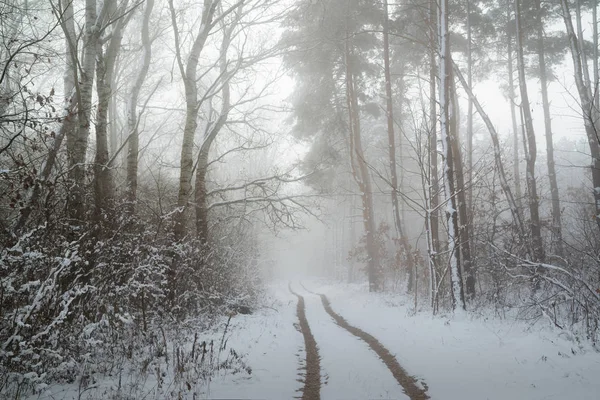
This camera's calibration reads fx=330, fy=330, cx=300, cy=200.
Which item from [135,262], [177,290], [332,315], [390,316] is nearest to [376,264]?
[332,315]

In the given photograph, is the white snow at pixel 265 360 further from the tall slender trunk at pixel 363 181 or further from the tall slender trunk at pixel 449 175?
the tall slender trunk at pixel 363 181

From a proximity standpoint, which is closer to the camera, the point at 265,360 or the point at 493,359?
the point at 493,359

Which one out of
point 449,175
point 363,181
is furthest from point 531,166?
point 363,181

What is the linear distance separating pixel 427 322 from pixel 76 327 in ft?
23.5

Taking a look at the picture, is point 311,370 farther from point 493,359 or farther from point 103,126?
point 103,126

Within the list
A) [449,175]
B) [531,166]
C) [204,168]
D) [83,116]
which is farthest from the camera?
[531,166]

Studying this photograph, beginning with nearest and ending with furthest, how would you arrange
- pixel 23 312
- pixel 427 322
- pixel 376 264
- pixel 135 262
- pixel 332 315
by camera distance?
pixel 23 312 → pixel 135 262 → pixel 427 322 → pixel 332 315 → pixel 376 264

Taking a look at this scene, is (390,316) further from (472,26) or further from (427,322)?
(472,26)

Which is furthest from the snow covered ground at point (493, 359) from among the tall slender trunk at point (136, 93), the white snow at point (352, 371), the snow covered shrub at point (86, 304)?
the tall slender trunk at point (136, 93)

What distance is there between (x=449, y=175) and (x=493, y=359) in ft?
15.5

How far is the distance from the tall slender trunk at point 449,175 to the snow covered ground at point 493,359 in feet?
2.97

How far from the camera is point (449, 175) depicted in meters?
8.69

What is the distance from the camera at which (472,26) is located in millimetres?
16016

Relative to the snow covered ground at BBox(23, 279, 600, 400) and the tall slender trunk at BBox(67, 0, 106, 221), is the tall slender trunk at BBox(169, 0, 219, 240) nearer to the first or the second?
the tall slender trunk at BBox(67, 0, 106, 221)
